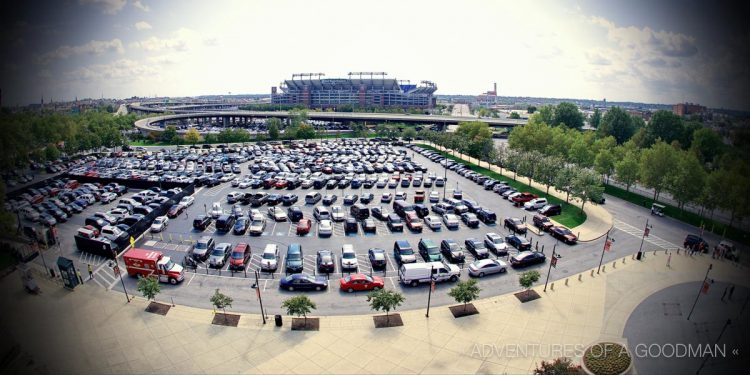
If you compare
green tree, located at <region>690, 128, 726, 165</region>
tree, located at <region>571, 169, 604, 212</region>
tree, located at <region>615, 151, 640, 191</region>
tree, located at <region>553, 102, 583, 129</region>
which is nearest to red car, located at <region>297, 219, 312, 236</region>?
tree, located at <region>571, 169, 604, 212</region>

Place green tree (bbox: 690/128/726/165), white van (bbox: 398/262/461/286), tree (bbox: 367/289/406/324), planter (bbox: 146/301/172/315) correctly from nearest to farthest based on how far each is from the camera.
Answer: tree (bbox: 367/289/406/324) → planter (bbox: 146/301/172/315) → white van (bbox: 398/262/461/286) → green tree (bbox: 690/128/726/165)

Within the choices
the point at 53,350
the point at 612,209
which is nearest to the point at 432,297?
the point at 53,350

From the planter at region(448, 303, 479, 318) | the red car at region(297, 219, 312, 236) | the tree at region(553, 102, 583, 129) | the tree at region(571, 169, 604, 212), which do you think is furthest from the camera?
the tree at region(553, 102, 583, 129)

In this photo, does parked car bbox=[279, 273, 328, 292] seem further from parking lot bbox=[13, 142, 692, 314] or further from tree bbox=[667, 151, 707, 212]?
tree bbox=[667, 151, 707, 212]

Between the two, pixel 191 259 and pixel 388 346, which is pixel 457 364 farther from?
pixel 191 259

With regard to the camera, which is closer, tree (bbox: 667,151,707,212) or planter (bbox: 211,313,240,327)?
planter (bbox: 211,313,240,327)

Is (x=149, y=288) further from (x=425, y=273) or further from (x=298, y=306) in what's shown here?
(x=425, y=273)
